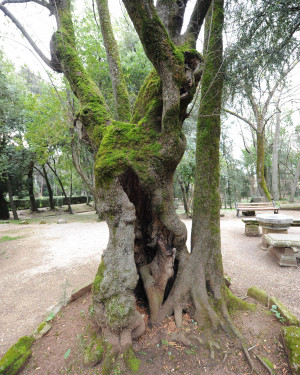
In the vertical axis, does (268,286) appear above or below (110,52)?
below

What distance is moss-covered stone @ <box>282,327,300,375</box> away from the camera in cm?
180

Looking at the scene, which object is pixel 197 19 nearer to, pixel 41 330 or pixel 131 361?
pixel 131 361

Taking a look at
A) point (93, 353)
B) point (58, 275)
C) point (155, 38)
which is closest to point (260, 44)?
point (155, 38)

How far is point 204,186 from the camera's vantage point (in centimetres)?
279

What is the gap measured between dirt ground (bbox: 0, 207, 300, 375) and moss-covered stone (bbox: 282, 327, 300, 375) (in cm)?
12

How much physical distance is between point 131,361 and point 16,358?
1.24 m

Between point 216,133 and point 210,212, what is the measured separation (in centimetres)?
120

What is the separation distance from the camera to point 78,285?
383 cm

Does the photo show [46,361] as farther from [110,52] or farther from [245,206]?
[245,206]

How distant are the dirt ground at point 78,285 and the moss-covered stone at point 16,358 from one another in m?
0.12

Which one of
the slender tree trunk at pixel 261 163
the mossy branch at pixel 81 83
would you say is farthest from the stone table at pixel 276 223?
the slender tree trunk at pixel 261 163

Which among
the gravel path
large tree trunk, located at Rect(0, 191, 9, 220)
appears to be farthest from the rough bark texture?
large tree trunk, located at Rect(0, 191, 9, 220)

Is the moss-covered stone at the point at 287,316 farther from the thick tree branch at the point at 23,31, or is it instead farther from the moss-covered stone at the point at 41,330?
the thick tree branch at the point at 23,31

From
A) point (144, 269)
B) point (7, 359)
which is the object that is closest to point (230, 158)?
point (144, 269)
